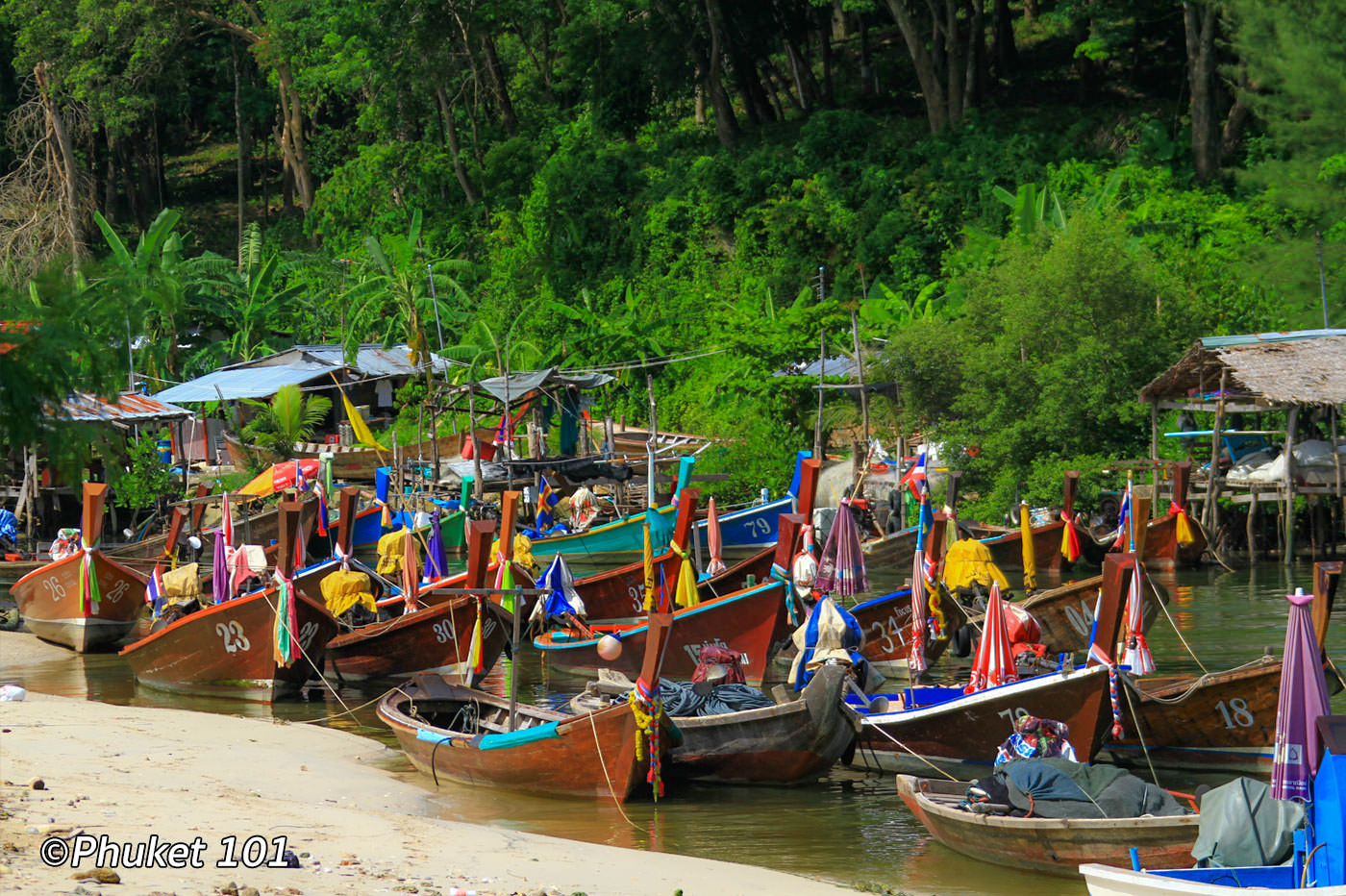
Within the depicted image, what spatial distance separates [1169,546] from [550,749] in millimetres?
17786

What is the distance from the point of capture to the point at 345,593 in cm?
2044

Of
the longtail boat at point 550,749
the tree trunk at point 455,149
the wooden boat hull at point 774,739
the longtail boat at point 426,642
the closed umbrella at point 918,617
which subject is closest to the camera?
the longtail boat at point 550,749

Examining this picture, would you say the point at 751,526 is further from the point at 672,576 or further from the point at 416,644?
the point at 416,644

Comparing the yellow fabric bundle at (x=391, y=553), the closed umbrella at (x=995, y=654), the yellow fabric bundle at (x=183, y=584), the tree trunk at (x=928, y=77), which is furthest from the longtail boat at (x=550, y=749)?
the tree trunk at (x=928, y=77)

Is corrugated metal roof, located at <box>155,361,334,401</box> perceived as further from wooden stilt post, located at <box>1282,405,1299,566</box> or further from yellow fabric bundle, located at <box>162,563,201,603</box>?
wooden stilt post, located at <box>1282,405,1299,566</box>

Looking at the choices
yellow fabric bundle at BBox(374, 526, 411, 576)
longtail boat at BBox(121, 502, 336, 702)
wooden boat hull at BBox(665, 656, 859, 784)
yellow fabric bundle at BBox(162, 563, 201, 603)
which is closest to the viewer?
wooden boat hull at BBox(665, 656, 859, 784)

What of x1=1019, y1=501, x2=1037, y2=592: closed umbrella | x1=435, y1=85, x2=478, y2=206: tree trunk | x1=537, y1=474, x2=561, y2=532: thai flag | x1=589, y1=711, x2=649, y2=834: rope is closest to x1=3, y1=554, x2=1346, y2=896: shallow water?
x1=589, y1=711, x2=649, y2=834: rope

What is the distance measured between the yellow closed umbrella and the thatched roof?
8.45 metres

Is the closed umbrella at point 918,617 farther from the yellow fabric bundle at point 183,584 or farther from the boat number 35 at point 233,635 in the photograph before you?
the yellow fabric bundle at point 183,584

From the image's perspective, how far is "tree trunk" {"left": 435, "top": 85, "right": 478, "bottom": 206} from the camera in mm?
51844

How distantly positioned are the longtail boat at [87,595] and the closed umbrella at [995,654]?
46.7ft

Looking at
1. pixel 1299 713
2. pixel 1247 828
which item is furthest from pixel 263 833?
pixel 1299 713

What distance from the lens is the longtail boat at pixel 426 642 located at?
1794cm

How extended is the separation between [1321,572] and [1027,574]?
41.6 feet
